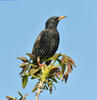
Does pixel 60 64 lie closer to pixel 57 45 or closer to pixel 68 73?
pixel 68 73

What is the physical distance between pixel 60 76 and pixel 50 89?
273mm

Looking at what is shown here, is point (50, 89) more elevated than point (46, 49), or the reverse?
point (46, 49)

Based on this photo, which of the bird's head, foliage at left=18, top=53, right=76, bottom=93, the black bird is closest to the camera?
foliage at left=18, top=53, right=76, bottom=93

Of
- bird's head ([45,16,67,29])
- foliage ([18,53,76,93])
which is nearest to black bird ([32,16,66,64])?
bird's head ([45,16,67,29])

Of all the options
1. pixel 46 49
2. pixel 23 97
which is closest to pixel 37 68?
pixel 23 97

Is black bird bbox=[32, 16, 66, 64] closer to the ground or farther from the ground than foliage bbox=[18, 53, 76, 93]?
farther from the ground

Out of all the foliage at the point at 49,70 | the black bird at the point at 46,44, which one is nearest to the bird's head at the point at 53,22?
the black bird at the point at 46,44

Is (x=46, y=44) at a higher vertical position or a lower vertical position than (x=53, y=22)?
lower

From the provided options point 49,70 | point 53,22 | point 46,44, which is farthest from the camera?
point 53,22

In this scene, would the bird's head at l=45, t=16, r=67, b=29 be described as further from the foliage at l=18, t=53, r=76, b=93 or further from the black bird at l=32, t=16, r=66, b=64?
the foliage at l=18, t=53, r=76, b=93

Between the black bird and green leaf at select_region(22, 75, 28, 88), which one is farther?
the black bird

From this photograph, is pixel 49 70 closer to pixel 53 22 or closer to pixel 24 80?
pixel 24 80

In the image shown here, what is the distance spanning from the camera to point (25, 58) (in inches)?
126

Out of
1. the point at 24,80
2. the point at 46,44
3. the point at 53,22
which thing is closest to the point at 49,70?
the point at 24,80
